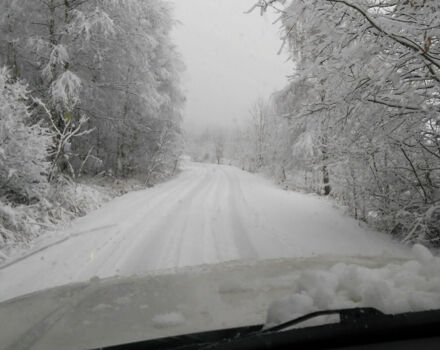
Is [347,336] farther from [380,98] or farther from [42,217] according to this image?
[42,217]

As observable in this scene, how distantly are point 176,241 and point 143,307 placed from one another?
4.55 m

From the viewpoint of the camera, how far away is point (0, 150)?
5.84m

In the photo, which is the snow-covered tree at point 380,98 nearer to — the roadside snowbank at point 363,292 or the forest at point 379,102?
the forest at point 379,102

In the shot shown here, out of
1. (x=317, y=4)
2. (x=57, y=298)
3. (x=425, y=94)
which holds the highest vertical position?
(x=317, y=4)

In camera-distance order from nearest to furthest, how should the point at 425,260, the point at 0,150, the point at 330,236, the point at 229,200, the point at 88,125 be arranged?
the point at 425,260, the point at 0,150, the point at 330,236, the point at 229,200, the point at 88,125

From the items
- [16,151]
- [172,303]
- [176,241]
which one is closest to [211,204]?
[176,241]

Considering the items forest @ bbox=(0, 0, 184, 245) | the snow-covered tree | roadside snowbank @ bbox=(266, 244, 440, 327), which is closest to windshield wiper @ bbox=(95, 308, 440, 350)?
roadside snowbank @ bbox=(266, 244, 440, 327)

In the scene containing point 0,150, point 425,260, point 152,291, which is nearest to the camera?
point 425,260

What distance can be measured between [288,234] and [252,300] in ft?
17.2

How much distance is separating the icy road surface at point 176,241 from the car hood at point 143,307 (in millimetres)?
1693

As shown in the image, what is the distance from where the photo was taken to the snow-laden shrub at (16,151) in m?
6.34

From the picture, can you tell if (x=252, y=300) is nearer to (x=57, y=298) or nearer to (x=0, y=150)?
(x=57, y=298)

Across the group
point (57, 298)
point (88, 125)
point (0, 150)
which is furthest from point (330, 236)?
point (88, 125)

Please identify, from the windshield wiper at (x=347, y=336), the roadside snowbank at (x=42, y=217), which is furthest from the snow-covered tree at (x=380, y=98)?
the roadside snowbank at (x=42, y=217)
